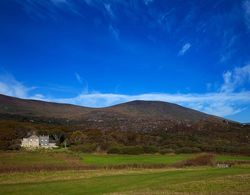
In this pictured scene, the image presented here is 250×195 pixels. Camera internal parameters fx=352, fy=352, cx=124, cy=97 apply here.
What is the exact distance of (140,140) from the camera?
377ft

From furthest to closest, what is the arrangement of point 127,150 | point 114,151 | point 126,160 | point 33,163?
point 114,151 < point 127,150 < point 126,160 < point 33,163

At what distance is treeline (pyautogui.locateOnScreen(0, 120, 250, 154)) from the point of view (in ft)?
304

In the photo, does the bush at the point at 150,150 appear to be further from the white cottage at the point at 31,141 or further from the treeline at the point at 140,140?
the white cottage at the point at 31,141

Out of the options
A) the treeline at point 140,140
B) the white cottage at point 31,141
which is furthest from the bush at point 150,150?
the white cottage at point 31,141

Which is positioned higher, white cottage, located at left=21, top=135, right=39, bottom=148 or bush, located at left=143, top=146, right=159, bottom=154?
white cottage, located at left=21, top=135, right=39, bottom=148

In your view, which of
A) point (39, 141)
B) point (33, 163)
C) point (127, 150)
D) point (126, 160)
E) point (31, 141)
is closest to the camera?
point (33, 163)

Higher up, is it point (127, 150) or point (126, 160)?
point (127, 150)

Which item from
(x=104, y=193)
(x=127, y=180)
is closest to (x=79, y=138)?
(x=127, y=180)

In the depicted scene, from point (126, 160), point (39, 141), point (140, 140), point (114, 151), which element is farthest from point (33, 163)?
point (39, 141)

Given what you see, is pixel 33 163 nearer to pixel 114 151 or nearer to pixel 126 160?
pixel 126 160

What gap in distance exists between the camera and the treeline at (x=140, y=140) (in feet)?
304

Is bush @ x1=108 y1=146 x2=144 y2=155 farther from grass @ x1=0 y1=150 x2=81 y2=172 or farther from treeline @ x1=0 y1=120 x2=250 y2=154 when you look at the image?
grass @ x1=0 y1=150 x2=81 y2=172

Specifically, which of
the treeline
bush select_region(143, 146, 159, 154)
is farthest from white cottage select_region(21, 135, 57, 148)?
bush select_region(143, 146, 159, 154)

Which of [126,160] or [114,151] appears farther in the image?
[114,151]
